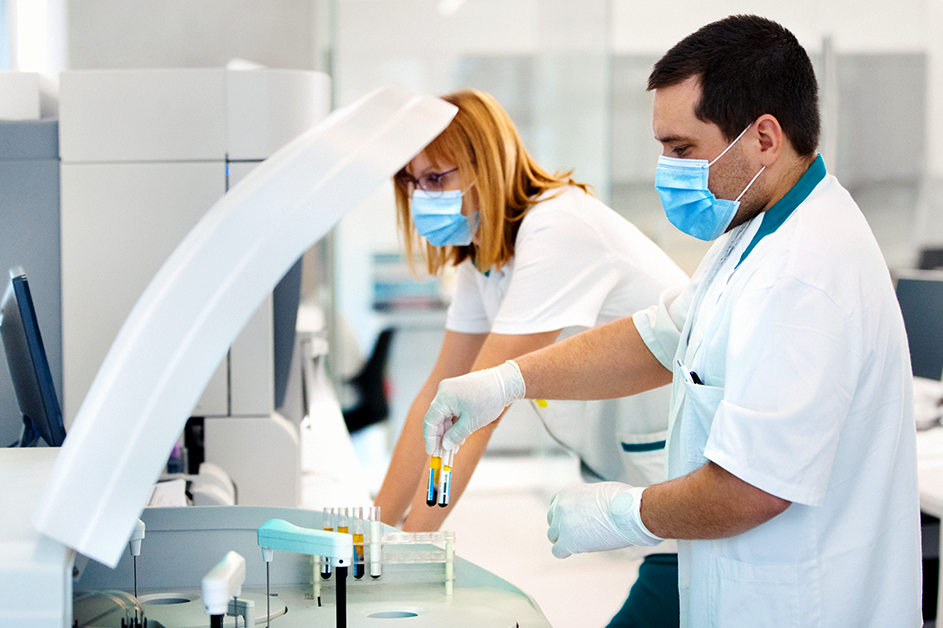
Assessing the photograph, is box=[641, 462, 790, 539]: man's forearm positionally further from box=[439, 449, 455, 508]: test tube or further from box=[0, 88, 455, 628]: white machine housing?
A: box=[0, 88, 455, 628]: white machine housing

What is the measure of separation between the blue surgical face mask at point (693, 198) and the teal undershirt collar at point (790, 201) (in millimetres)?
40

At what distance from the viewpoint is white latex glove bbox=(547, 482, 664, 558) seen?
0.92m

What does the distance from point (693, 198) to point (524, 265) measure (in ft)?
1.34

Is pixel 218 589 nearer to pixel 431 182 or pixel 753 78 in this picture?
pixel 753 78

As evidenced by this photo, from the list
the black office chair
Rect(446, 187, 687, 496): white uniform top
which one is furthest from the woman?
the black office chair

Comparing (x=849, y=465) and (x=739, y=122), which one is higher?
(x=739, y=122)

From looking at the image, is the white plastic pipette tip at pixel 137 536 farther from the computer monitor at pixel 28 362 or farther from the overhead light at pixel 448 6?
the overhead light at pixel 448 6

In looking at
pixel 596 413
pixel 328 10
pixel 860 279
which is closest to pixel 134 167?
pixel 596 413

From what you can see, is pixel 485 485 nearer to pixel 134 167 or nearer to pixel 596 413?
pixel 596 413

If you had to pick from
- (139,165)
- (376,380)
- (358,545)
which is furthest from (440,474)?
(376,380)

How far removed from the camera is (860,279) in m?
0.85

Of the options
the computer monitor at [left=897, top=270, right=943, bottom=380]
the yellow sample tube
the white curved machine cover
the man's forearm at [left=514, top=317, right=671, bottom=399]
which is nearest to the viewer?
the white curved machine cover

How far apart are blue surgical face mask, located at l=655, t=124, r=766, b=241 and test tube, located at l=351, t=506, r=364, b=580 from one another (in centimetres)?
52

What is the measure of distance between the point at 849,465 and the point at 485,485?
327 centimetres
